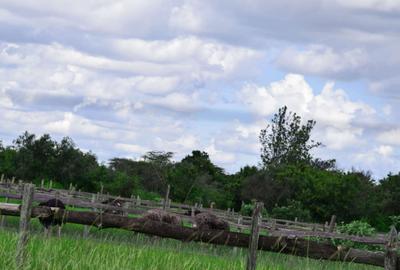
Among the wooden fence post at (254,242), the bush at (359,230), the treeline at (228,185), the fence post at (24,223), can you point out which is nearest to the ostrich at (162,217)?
the bush at (359,230)

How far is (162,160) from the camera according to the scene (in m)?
87.4

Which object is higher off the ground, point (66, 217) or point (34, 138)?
point (34, 138)

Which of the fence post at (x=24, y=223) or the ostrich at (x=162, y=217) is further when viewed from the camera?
the ostrich at (x=162, y=217)

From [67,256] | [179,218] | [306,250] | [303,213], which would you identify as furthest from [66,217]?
[303,213]

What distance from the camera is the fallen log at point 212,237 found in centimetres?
1216

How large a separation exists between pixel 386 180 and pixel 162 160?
23207 mm

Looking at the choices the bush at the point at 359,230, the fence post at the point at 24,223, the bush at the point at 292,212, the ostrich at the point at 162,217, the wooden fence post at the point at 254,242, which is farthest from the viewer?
the bush at the point at 292,212

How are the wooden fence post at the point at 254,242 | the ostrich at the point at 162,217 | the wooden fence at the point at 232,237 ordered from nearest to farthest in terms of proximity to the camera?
the wooden fence post at the point at 254,242 → the wooden fence at the point at 232,237 → the ostrich at the point at 162,217

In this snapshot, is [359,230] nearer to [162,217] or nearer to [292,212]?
[162,217]

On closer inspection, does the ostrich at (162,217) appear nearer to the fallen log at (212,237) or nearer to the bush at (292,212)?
the fallen log at (212,237)

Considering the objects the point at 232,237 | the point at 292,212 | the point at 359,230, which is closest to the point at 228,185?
the point at 292,212

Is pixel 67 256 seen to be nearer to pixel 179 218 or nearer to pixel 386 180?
pixel 179 218

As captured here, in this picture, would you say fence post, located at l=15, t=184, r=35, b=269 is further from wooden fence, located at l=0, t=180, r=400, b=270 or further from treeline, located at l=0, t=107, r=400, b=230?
treeline, located at l=0, t=107, r=400, b=230

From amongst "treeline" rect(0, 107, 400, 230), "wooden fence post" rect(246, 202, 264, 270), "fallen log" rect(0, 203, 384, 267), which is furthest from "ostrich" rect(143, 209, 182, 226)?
"treeline" rect(0, 107, 400, 230)
